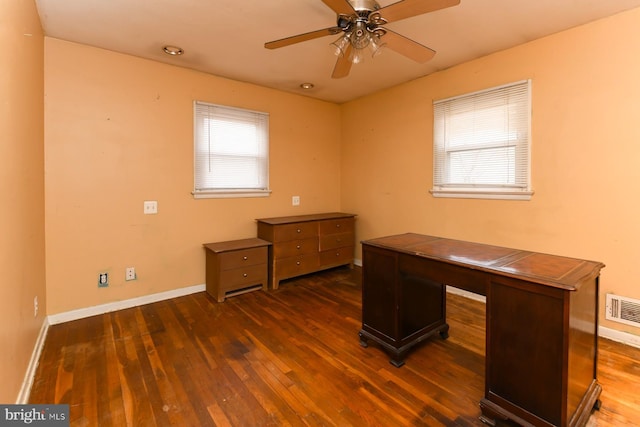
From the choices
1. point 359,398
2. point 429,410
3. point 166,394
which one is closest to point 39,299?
point 166,394

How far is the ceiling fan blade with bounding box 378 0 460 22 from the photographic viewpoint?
1633 millimetres

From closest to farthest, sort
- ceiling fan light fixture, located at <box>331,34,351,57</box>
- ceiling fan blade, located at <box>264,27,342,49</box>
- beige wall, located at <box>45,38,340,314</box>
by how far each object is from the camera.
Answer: ceiling fan blade, located at <box>264,27,342,49</box> → ceiling fan light fixture, located at <box>331,34,351,57</box> → beige wall, located at <box>45,38,340,314</box>

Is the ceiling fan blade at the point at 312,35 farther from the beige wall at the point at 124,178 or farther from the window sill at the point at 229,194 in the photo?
the window sill at the point at 229,194

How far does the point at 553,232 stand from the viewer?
8.93ft

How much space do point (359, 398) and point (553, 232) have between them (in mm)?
2304

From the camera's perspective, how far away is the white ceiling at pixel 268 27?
7.27 ft

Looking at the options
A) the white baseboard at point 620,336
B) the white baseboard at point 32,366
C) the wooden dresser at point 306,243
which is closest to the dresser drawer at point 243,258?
the wooden dresser at point 306,243

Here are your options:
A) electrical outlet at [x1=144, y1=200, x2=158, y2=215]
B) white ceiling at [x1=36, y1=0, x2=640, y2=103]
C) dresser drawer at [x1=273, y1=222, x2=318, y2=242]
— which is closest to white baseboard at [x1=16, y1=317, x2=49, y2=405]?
electrical outlet at [x1=144, y1=200, x2=158, y2=215]

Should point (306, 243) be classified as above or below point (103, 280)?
above

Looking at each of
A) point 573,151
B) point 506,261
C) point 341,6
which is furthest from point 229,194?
point 573,151

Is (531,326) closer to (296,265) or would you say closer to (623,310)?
(623,310)

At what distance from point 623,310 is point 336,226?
292 centimetres

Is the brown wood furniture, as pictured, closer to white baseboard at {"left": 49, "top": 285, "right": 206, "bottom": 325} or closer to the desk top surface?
white baseboard at {"left": 49, "top": 285, "right": 206, "bottom": 325}

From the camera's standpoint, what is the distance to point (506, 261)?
1.72 metres
